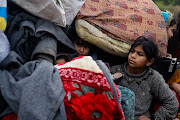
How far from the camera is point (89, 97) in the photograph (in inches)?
41.1

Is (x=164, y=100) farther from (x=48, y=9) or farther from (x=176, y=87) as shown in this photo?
(x=48, y=9)

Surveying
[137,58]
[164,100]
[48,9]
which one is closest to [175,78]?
[164,100]

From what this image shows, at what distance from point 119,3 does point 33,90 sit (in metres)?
1.11

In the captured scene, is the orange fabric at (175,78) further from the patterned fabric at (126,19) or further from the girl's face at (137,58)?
the girl's face at (137,58)

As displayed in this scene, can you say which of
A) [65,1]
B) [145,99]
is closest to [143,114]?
[145,99]

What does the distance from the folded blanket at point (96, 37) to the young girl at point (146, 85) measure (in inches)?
5.4

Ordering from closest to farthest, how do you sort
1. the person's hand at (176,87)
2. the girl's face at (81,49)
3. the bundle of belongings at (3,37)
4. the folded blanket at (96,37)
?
1. the bundle of belongings at (3,37)
2. the folded blanket at (96,37)
3. the girl's face at (81,49)
4. the person's hand at (176,87)

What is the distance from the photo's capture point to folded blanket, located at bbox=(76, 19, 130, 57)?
146 centimetres

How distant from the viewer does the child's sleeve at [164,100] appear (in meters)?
1.55

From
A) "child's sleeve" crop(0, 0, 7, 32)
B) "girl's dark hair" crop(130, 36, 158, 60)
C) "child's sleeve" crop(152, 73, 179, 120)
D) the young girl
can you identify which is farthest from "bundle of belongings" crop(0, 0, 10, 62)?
"child's sleeve" crop(152, 73, 179, 120)

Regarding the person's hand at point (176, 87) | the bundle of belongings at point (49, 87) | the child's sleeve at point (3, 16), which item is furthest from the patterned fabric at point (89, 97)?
the person's hand at point (176, 87)

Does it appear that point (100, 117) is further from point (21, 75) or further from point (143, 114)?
point (143, 114)

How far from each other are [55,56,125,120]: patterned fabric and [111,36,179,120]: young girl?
506 mm

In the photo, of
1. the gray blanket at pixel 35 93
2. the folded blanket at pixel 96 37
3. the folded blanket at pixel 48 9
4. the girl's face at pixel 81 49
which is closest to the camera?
the gray blanket at pixel 35 93
